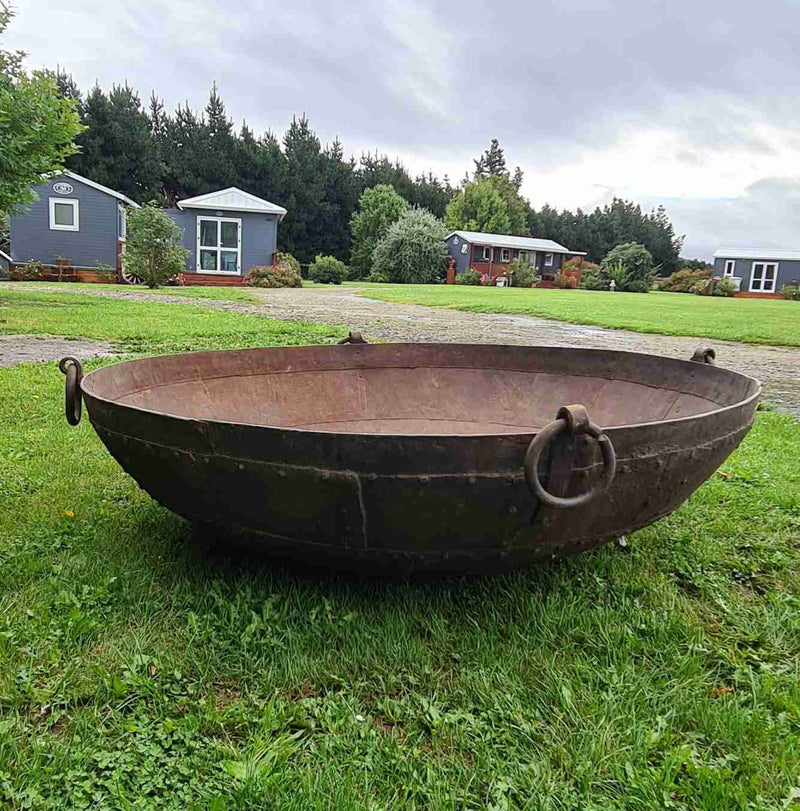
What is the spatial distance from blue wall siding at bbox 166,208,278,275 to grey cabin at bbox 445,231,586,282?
32.5ft

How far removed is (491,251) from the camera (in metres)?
33.0

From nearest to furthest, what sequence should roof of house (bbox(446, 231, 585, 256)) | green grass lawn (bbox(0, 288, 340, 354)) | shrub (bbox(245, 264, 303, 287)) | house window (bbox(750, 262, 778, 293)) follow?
green grass lawn (bbox(0, 288, 340, 354))
shrub (bbox(245, 264, 303, 287))
roof of house (bbox(446, 231, 585, 256))
house window (bbox(750, 262, 778, 293))

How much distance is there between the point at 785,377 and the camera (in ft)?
20.0

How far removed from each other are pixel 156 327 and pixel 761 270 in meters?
33.9

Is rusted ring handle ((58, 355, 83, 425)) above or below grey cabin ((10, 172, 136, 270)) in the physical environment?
below

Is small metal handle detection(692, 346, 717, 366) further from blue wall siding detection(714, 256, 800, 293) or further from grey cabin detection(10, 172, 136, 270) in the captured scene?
blue wall siding detection(714, 256, 800, 293)

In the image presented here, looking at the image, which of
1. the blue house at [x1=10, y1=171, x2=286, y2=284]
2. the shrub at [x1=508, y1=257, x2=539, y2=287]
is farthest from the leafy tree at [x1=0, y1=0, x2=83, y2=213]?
the shrub at [x1=508, y1=257, x2=539, y2=287]

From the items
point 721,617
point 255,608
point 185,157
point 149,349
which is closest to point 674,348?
point 149,349

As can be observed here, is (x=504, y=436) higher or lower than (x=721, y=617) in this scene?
higher

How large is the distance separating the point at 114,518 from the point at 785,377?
18.6 feet

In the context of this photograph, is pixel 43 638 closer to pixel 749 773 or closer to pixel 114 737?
pixel 114 737

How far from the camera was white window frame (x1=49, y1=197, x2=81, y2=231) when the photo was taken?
21938 millimetres

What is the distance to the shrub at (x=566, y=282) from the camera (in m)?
32.6

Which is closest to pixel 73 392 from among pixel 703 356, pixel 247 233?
pixel 703 356
